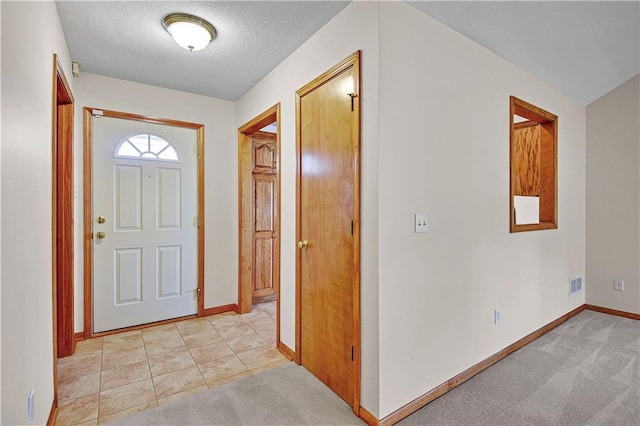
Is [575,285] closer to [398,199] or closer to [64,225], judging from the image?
[398,199]

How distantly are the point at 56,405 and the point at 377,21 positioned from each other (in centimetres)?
285

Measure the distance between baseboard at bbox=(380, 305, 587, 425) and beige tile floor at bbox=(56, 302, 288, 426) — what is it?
100cm

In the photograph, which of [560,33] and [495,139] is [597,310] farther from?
[560,33]

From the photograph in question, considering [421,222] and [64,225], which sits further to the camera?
[64,225]

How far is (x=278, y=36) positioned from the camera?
7.37 feet

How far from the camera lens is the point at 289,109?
8.37 ft

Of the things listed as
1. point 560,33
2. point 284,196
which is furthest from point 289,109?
point 560,33

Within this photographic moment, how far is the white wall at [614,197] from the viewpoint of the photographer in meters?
3.31

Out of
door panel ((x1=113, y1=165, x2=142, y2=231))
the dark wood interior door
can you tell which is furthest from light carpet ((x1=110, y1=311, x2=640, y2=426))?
door panel ((x1=113, y1=165, x2=142, y2=231))

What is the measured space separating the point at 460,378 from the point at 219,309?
2519 mm

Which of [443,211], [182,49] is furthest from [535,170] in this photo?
[182,49]

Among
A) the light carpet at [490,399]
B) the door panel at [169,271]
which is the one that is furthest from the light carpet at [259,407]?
the door panel at [169,271]

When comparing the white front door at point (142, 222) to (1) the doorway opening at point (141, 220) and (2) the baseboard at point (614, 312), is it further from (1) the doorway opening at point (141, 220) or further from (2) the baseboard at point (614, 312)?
(2) the baseboard at point (614, 312)

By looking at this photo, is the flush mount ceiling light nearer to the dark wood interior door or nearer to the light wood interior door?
the light wood interior door
